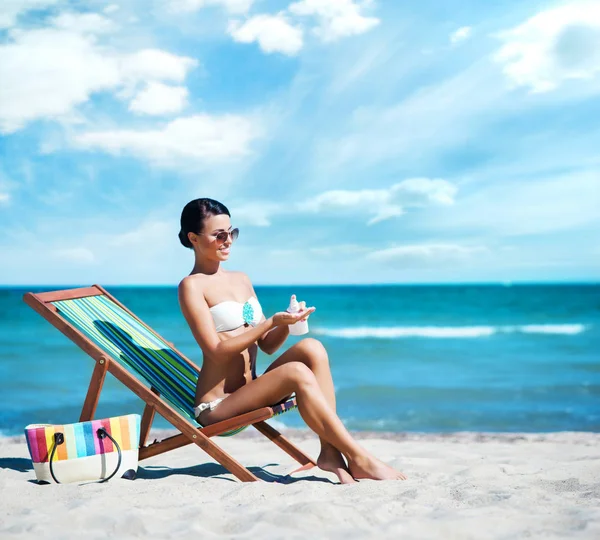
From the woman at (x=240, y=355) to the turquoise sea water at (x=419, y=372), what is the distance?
3.23 meters

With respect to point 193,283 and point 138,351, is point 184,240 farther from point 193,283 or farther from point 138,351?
point 138,351

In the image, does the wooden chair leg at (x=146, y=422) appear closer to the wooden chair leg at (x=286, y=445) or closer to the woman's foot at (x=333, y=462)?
the wooden chair leg at (x=286, y=445)

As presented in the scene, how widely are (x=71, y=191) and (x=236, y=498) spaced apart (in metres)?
40.1

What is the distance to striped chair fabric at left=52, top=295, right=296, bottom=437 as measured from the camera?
3787mm

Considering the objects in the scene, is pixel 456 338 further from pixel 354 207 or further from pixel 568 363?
pixel 354 207

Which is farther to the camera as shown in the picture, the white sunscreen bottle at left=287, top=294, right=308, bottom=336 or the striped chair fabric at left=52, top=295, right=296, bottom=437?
the striped chair fabric at left=52, top=295, right=296, bottom=437

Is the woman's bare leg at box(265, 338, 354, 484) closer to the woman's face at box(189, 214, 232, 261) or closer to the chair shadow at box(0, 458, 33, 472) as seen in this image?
the woman's face at box(189, 214, 232, 261)

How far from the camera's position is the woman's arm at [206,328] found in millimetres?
3377

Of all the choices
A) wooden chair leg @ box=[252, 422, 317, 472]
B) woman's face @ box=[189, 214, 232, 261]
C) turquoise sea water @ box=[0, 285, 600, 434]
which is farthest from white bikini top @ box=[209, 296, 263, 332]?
turquoise sea water @ box=[0, 285, 600, 434]

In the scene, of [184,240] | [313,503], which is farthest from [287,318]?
[313,503]

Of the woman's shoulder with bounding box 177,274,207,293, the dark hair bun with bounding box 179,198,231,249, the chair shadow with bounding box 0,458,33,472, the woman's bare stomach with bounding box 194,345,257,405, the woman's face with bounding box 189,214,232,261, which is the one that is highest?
the dark hair bun with bounding box 179,198,231,249

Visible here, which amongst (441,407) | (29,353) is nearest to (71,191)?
(29,353)

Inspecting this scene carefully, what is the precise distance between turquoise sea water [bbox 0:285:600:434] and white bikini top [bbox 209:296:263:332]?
3279 mm

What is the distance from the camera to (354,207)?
4203 cm
